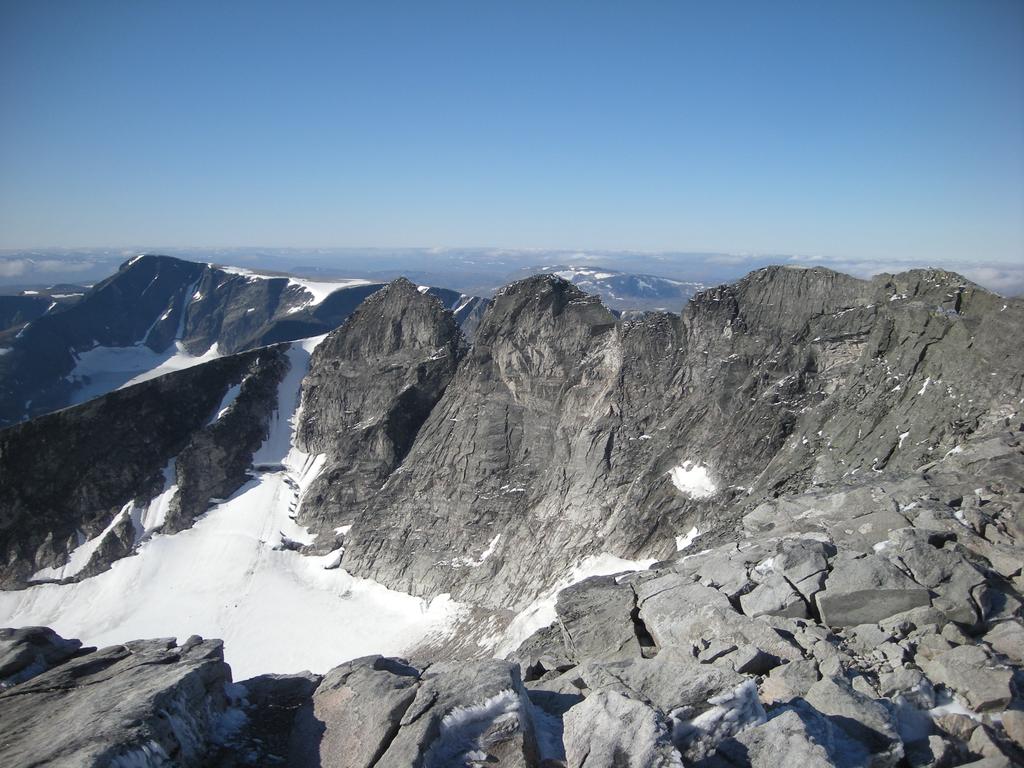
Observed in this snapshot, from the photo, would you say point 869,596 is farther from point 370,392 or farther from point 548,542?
point 370,392

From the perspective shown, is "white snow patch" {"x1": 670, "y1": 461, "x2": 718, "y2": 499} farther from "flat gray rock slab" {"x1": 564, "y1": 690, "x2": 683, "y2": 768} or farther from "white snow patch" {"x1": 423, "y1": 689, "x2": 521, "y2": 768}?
"flat gray rock slab" {"x1": 564, "y1": 690, "x2": 683, "y2": 768}

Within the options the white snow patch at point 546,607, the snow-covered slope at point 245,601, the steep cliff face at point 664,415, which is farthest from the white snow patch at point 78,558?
the white snow patch at point 546,607

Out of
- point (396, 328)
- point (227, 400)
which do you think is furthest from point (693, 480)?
point (227, 400)

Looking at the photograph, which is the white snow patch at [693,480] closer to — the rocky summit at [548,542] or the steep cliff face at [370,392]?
the rocky summit at [548,542]

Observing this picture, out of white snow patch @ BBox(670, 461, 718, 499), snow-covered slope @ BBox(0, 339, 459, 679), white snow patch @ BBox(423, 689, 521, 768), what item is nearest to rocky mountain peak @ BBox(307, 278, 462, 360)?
snow-covered slope @ BBox(0, 339, 459, 679)

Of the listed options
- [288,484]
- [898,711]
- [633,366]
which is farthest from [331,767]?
[288,484]

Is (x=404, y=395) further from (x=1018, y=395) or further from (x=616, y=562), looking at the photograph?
(x=1018, y=395)
